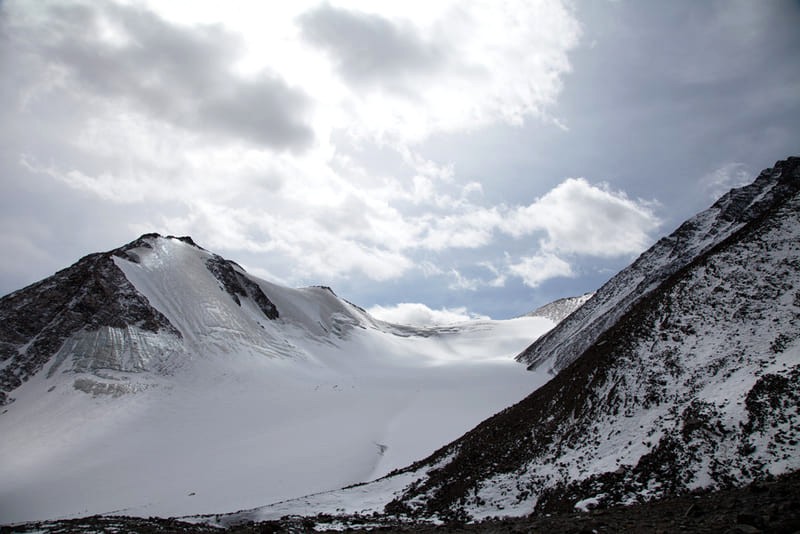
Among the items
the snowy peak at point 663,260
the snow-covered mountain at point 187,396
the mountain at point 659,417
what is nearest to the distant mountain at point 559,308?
the snowy peak at point 663,260

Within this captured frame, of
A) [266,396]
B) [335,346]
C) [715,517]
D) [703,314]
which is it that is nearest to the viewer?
[715,517]

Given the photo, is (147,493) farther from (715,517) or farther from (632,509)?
(715,517)

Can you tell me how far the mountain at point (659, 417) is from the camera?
43.6 feet

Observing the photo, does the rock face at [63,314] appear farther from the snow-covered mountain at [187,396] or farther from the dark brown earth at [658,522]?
the dark brown earth at [658,522]

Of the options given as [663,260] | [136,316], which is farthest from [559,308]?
[136,316]

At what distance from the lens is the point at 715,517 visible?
8375 mm

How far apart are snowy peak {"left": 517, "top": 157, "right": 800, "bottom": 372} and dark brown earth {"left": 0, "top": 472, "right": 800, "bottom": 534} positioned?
3653 centimetres

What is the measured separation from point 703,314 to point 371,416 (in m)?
26.2

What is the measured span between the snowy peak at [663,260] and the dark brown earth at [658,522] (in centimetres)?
3653

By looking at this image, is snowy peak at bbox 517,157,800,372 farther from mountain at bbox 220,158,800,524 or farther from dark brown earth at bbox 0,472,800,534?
dark brown earth at bbox 0,472,800,534

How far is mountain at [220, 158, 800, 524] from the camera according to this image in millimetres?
13289

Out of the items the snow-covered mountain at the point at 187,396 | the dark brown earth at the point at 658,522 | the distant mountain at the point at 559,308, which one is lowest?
the dark brown earth at the point at 658,522

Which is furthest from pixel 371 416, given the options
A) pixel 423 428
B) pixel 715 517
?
pixel 715 517

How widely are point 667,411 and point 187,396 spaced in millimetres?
40336
